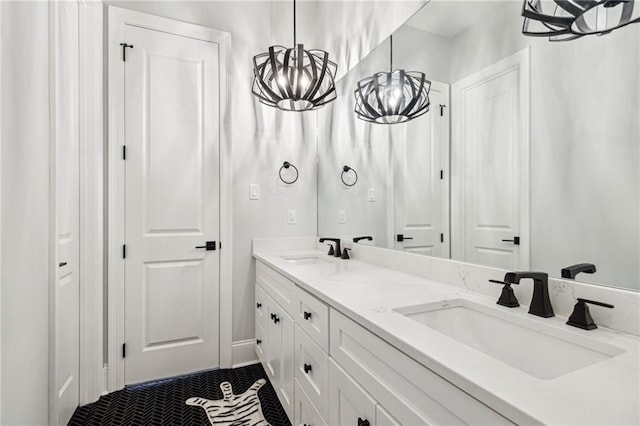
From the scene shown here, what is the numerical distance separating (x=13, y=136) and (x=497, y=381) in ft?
4.71

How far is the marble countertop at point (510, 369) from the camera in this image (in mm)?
516

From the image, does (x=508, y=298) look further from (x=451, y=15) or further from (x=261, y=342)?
(x=261, y=342)

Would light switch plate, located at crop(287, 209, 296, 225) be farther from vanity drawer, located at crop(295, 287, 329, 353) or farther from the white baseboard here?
vanity drawer, located at crop(295, 287, 329, 353)

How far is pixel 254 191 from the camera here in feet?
8.13

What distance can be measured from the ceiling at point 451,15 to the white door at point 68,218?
1.71m

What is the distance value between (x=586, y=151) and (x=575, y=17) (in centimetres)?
38

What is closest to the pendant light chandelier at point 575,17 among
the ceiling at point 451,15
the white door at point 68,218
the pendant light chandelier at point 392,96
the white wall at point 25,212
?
the ceiling at point 451,15

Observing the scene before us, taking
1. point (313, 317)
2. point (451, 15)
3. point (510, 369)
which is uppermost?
point (451, 15)

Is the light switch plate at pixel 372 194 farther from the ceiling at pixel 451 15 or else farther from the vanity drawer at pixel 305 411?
the vanity drawer at pixel 305 411

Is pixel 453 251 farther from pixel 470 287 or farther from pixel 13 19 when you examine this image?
pixel 13 19

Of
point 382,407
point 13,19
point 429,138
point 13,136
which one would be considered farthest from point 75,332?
point 429,138

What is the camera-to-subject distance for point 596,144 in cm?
91

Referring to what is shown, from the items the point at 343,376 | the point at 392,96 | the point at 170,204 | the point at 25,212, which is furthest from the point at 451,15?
the point at 170,204

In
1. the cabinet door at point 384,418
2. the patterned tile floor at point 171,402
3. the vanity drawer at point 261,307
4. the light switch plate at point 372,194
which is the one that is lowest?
the patterned tile floor at point 171,402
